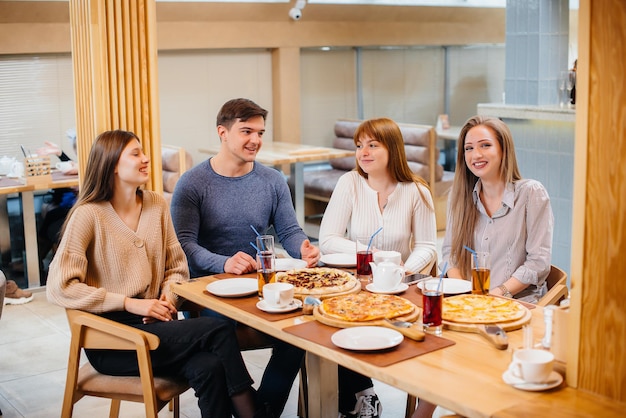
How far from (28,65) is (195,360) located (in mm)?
4850

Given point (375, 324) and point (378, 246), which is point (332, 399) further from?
point (378, 246)

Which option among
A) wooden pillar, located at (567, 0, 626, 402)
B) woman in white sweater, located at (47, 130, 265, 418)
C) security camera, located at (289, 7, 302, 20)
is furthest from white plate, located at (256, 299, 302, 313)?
security camera, located at (289, 7, 302, 20)

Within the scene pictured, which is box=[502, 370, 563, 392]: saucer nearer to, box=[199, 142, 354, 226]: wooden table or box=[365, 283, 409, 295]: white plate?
box=[365, 283, 409, 295]: white plate

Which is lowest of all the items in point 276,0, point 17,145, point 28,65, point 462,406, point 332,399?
point 332,399

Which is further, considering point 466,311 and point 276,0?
point 276,0

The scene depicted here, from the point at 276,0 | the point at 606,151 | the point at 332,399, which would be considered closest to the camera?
the point at 606,151

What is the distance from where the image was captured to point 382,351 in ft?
7.65

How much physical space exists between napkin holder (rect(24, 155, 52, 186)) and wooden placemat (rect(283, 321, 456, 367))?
3.84 metres

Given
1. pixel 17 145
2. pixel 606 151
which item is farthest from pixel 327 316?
pixel 17 145

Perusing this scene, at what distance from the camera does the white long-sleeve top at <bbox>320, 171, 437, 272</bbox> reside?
368 centimetres

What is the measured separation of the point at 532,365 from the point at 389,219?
5.54ft

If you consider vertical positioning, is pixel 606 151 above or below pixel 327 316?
above

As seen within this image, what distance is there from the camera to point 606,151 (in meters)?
1.95

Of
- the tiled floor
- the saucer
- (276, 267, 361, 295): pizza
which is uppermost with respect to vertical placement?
(276, 267, 361, 295): pizza
